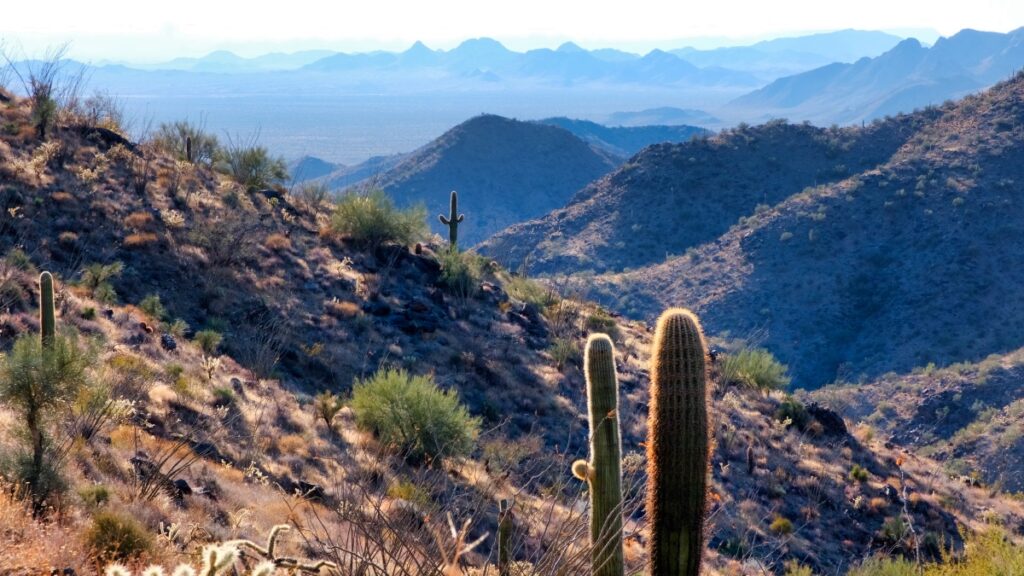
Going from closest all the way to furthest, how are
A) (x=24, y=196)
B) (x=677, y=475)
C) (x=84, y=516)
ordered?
(x=677, y=475)
(x=84, y=516)
(x=24, y=196)

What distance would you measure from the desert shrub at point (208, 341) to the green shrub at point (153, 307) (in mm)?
750

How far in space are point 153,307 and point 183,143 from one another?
36.2ft

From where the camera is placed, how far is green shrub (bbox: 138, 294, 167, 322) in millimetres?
13727

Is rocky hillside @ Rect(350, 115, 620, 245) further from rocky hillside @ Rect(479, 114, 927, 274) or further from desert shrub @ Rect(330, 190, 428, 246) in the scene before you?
desert shrub @ Rect(330, 190, 428, 246)

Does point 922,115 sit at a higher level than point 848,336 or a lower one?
higher

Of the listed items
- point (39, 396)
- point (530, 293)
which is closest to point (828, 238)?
point (530, 293)

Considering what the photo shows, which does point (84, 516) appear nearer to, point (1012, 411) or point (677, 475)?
point (677, 475)

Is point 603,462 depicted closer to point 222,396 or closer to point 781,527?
point 222,396

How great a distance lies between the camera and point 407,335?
53.7 feet

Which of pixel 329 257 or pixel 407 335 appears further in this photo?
pixel 329 257

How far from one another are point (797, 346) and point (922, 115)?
27872 mm

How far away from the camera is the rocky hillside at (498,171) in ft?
270

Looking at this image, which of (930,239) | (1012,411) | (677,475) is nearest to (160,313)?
(677,475)

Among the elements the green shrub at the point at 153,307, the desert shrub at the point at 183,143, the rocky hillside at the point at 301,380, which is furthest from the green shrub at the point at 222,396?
the desert shrub at the point at 183,143
